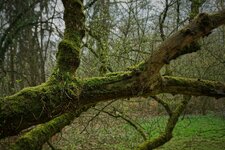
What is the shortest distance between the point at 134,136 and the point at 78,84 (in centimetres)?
642

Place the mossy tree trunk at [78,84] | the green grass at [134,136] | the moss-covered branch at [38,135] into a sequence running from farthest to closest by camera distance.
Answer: the green grass at [134,136]
the moss-covered branch at [38,135]
the mossy tree trunk at [78,84]

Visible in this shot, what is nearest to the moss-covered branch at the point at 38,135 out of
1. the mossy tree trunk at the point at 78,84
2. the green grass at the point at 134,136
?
the mossy tree trunk at the point at 78,84

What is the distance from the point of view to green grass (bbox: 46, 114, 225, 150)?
9695mm

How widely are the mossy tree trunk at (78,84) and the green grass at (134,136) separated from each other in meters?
3.60

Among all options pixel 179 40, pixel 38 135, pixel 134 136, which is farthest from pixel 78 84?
pixel 134 136

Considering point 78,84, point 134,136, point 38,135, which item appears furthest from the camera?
point 134,136

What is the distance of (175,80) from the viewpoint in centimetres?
457

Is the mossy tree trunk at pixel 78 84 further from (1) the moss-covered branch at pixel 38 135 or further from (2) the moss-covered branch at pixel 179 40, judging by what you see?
(1) the moss-covered branch at pixel 38 135

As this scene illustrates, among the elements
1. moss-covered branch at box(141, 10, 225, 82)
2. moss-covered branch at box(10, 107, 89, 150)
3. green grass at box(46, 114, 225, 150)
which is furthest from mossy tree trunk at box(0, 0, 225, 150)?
green grass at box(46, 114, 225, 150)

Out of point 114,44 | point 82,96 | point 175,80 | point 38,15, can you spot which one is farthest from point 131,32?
point 82,96

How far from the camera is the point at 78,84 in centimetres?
→ 371

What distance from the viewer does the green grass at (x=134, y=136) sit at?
9695mm

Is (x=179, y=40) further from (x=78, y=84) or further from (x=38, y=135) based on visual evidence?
(x=38, y=135)

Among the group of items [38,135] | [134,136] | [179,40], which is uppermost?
[179,40]
